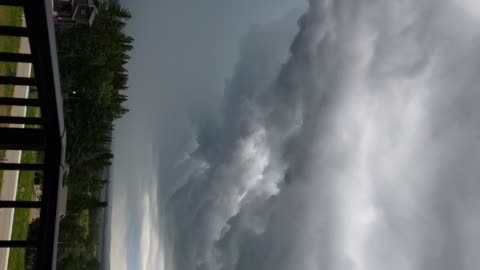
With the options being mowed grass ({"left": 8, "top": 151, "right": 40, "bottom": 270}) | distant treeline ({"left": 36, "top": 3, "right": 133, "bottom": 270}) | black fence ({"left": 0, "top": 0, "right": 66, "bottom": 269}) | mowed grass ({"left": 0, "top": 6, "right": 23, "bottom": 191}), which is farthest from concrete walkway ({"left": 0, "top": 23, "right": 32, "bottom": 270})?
black fence ({"left": 0, "top": 0, "right": 66, "bottom": 269})

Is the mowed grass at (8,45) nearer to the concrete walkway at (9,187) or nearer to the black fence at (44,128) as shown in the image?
the concrete walkway at (9,187)

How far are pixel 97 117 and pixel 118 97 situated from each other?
2618 centimetres

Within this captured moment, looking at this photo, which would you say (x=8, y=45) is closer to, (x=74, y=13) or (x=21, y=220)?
(x=21, y=220)

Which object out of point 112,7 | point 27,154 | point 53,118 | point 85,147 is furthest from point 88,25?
point 53,118

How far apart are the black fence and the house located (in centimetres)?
8280

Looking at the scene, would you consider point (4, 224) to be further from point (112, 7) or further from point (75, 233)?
point (112, 7)

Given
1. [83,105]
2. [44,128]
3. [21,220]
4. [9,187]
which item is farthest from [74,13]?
[44,128]

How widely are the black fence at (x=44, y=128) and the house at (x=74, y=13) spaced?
82801 mm

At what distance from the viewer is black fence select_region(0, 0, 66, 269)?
11.7m

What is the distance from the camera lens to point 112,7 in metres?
102

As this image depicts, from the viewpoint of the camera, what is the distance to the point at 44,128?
528 inches

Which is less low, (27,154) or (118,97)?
(118,97)

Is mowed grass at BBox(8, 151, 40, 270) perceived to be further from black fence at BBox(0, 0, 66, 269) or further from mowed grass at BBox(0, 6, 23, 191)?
black fence at BBox(0, 0, 66, 269)

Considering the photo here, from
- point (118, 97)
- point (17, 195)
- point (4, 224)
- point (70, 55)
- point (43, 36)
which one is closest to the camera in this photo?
point (43, 36)
